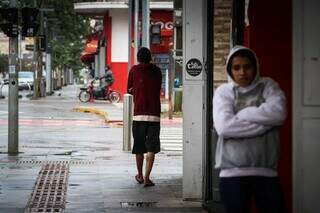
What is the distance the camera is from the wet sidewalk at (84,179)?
8.61 metres

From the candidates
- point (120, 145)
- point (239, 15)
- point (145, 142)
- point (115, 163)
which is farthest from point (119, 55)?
point (239, 15)

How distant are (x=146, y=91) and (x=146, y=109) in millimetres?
254

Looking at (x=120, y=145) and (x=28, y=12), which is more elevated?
(x=28, y=12)

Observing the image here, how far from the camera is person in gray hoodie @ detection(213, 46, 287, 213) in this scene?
4.66 metres

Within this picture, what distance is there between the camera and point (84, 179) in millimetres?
10820

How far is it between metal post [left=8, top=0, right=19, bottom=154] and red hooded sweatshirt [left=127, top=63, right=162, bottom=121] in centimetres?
484

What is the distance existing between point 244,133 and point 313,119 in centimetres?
171

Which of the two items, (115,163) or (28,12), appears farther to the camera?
(28,12)

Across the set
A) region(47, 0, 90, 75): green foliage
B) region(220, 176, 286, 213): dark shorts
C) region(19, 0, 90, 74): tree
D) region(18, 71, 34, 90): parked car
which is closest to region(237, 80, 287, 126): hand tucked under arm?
region(220, 176, 286, 213): dark shorts

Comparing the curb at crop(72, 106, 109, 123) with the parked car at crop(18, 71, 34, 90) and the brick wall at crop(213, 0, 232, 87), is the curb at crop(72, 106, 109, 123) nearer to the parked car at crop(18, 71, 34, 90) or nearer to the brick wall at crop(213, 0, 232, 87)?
the brick wall at crop(213, 0, 232, 87)

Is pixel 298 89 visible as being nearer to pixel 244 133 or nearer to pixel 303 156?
pixel 303 156

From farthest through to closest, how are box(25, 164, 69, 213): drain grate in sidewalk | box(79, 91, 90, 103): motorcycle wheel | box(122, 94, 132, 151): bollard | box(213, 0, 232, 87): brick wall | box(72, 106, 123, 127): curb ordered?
box(79, 91, 90, 103): motorcycle wheel, box(72, 106, 123, 127): curb, box(122, 94, 132, 151): bollard, box(213, 0, 232, 87): brick wall, box(25, 164, 69, 213): drain grate in sidewalk

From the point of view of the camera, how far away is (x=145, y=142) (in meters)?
9.98

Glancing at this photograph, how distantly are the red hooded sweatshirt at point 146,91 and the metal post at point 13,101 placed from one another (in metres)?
4.84
